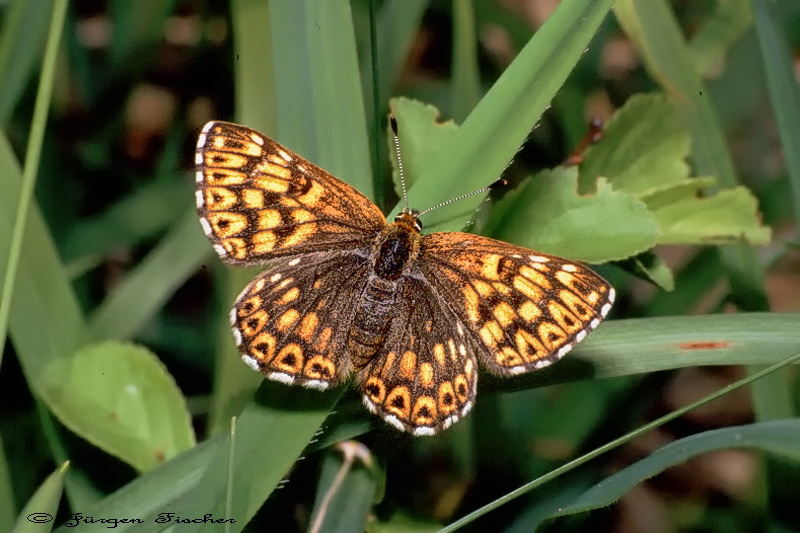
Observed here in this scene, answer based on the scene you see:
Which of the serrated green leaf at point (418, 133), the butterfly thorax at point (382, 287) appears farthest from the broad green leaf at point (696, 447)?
the serrated green leaf at point (418, 133)

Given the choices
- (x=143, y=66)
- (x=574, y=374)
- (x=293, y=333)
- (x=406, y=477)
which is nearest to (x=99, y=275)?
(x=143, y=66)

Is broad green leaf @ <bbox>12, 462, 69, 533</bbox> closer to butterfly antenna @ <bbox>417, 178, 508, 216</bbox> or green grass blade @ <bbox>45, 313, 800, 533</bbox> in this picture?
green grass blade @ <bbox>45, 313, 800, 533</bbox>

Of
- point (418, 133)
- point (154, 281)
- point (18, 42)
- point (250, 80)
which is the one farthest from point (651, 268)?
point (18, 42)

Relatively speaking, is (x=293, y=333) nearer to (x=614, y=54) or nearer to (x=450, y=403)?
(x=450, y=403)

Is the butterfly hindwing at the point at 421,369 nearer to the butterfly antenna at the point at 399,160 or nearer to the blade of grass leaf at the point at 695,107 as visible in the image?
the butterfly antenna at the point at 399,160

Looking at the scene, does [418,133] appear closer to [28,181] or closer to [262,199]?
[262,199]

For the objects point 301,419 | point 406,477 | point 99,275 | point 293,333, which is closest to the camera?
point 301,419

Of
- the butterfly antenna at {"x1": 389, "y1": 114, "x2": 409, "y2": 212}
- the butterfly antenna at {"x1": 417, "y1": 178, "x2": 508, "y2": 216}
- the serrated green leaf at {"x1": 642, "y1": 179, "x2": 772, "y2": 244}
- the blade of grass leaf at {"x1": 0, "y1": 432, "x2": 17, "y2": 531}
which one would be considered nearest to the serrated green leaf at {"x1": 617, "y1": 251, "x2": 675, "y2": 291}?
the serrated green leaf at {"x1": 642, "y1": 179, "x2": 772, "y2": 244}
